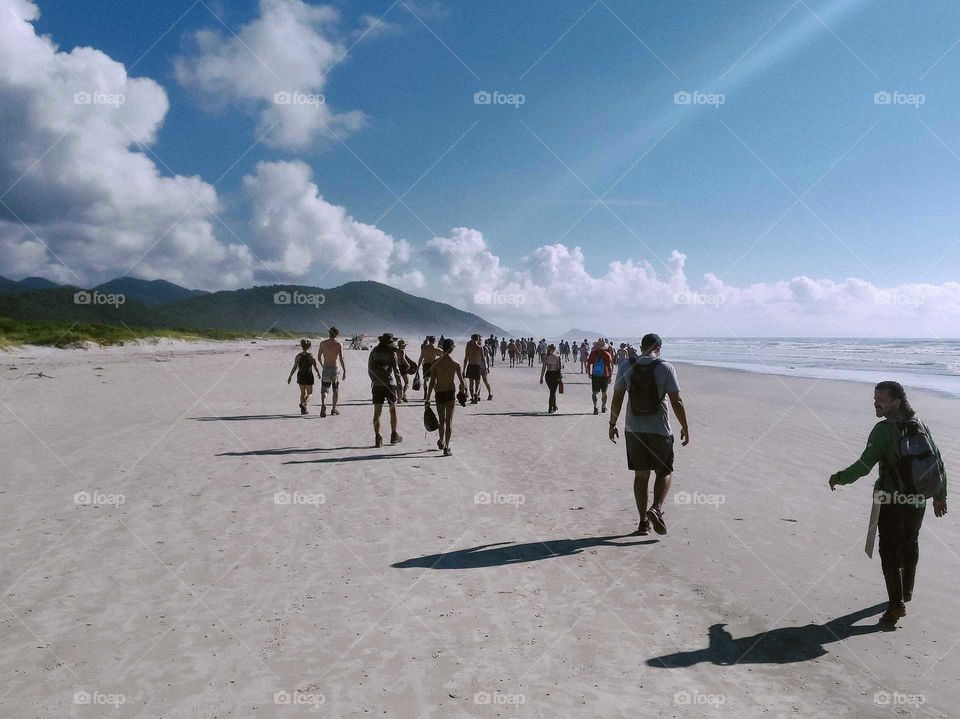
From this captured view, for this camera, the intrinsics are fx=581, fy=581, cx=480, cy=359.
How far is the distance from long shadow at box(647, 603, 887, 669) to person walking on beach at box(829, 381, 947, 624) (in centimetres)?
33

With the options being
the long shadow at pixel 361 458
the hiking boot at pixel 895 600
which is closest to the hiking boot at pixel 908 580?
the hiking boot at pixel 895 600

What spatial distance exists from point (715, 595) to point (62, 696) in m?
4.78

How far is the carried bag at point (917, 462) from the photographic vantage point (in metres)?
4.38

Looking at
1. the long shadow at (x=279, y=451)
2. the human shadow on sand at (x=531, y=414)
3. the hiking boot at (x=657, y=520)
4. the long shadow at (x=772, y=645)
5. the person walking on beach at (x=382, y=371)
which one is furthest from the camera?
the human shadow on sand at (x=531, y=414)

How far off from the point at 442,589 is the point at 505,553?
42.5 inches

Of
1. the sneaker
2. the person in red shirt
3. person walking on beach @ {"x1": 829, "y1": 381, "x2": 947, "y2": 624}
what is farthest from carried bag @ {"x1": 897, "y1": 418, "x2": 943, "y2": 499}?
the person in red shirt

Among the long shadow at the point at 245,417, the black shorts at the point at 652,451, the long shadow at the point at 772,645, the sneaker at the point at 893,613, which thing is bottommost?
the long shadow at the point at 772,645

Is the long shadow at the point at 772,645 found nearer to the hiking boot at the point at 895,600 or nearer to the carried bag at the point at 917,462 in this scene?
the hiking boot at the point at 895,600

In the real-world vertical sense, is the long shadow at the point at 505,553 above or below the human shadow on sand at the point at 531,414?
below

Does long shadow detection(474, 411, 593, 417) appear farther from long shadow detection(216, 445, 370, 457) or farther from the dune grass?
the dune grass

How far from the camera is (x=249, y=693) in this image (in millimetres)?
3492

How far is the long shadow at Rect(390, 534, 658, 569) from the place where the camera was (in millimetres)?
5547

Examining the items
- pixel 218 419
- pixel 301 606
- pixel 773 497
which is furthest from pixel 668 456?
pixel 218 419

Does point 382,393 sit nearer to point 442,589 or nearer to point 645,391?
point 645,391
